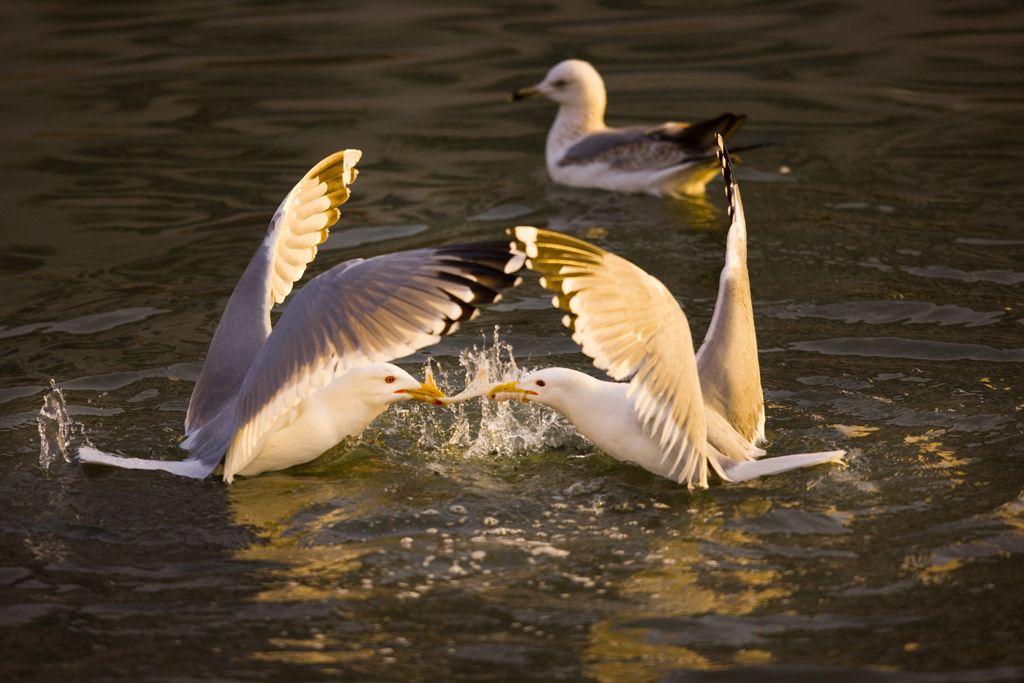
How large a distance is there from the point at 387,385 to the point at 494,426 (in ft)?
1.99

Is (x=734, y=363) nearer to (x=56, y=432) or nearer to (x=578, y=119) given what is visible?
(x=56, y=432)

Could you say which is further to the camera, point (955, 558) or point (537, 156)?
point (537, 156)

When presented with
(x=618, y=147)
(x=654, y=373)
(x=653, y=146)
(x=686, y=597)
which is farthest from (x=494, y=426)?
(x=618, y=147)

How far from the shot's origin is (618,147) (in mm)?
10805

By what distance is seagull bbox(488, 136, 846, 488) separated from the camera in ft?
16.0

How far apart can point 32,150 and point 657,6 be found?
8.75 m

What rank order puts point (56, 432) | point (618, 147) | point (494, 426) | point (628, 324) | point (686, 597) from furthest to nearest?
point (618, 147) → point (56, 432) → point (494, 426) → point (628, 324) → point (686, 597)

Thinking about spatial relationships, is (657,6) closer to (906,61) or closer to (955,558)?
(906,61)

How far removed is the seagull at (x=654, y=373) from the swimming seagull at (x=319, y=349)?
342 millimetres

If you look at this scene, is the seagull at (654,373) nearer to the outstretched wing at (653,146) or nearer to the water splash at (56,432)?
the water splash at (56,432)

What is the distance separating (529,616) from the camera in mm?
4484

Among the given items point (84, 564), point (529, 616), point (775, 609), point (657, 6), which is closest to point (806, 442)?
point (775, 609)

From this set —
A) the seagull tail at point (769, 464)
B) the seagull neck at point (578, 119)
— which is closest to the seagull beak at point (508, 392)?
the seagull tail at point (769, 464)

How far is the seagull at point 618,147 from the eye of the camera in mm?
10375
